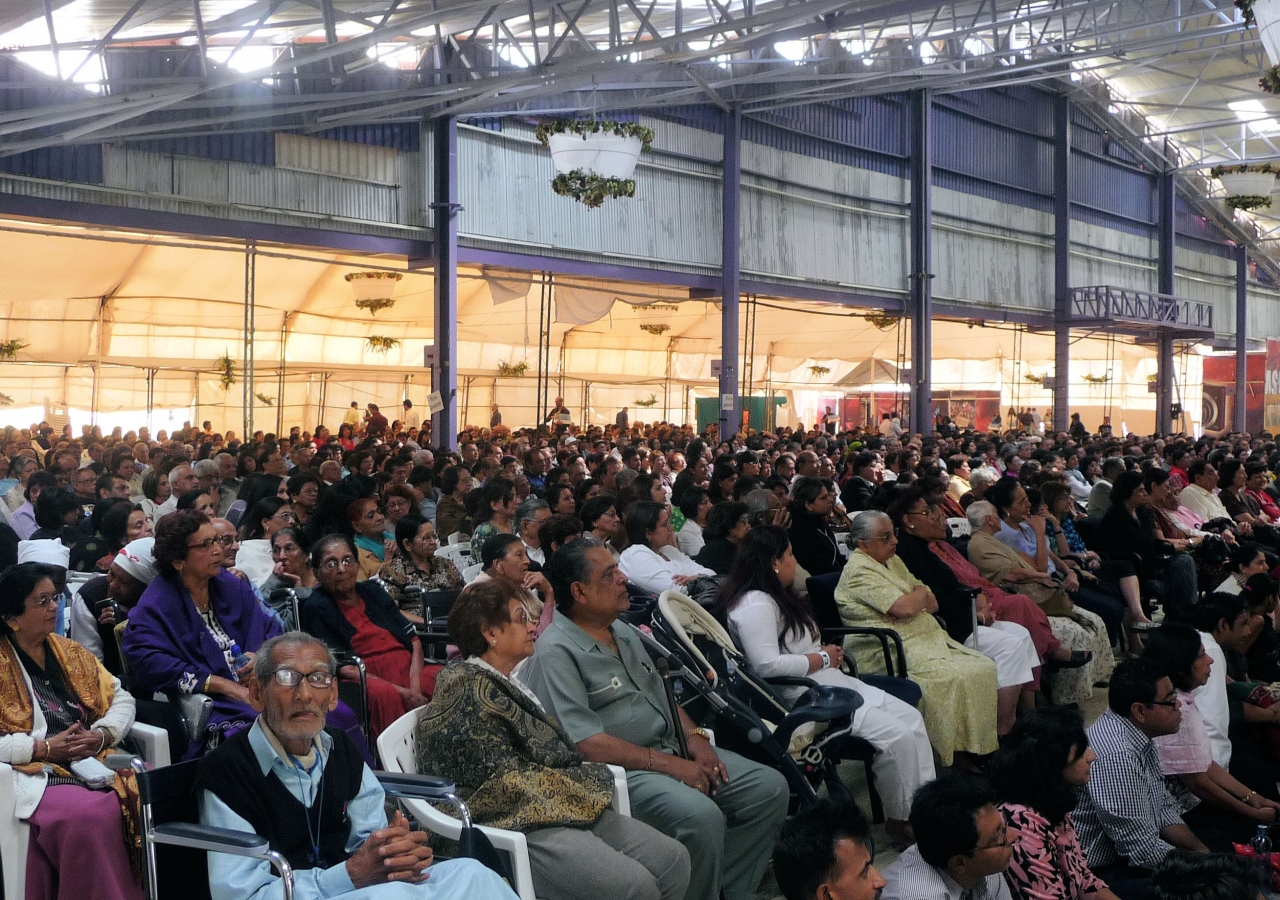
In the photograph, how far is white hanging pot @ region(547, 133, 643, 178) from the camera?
12.4 meters

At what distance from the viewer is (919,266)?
2247 centimetres

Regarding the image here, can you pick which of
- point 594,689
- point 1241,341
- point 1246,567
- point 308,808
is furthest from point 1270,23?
point 1241,341

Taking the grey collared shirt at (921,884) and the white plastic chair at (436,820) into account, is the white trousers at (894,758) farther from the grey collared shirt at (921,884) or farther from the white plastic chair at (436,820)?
the white plastic chair at (436,820)

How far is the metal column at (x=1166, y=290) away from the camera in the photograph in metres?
29.5

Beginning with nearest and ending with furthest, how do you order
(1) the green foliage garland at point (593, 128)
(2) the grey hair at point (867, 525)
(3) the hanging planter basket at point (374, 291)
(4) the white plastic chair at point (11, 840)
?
(4) the white plastic chair at point (11, 840), (2) the grey hair at point (867, 525), (1) the green foliage garland at point (593, 128), (3) the hanging planter basket at point (374, 291)

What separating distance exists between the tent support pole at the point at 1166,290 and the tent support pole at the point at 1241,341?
3825 millimetres

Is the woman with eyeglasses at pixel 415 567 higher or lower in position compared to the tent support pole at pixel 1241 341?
lower

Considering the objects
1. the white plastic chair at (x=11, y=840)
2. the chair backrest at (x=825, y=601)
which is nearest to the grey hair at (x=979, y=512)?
the chair backrest at (x=825, y=601)

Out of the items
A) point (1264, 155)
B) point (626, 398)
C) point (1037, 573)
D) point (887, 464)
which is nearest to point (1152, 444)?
point (887, 464)

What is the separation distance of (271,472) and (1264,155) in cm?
2537

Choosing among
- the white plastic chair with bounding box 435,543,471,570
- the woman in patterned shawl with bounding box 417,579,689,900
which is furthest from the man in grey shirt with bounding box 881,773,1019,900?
the white plastic chair with bounding box 435,543,471,570

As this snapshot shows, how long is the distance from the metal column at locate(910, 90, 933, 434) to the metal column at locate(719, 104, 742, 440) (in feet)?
Answer: 15.9

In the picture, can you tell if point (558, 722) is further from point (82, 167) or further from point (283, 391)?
point (283, 391)

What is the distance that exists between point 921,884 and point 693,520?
487cm
